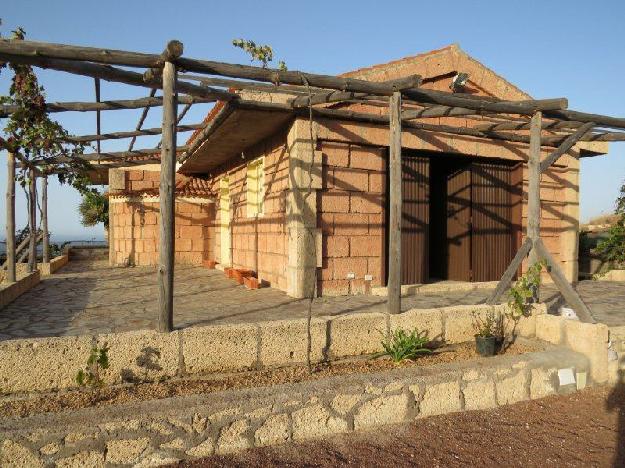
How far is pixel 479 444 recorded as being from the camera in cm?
344

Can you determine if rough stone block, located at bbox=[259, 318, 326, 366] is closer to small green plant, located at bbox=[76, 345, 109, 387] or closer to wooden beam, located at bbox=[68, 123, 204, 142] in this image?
small green plant, located at bbox=[76, 345, 109, 387]

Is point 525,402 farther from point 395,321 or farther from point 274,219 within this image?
point 274,219

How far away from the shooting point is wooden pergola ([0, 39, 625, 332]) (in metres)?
3.86

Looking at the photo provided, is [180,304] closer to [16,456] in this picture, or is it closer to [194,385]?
[194,385]

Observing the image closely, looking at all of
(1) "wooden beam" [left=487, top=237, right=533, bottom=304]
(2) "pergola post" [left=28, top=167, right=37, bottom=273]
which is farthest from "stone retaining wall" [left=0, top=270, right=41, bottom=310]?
(1) "wooden beam" [left=487, top=237, right=533, bottom=304]

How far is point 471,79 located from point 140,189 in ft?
31.1

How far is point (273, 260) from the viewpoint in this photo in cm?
788

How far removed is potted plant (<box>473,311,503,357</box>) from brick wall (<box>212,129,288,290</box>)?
3.29 meters

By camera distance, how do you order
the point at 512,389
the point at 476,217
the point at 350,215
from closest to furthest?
the point at 512,389 → the point at 350,215 → the point at 476,217

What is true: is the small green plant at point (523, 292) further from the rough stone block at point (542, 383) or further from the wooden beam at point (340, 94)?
the wooden beam at point (340, 94)

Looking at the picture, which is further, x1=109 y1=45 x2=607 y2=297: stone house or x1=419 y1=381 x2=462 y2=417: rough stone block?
x1=109 y1=45 x2=607 y2=297: stone house

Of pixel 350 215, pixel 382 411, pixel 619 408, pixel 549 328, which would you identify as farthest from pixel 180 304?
pixel 619 408

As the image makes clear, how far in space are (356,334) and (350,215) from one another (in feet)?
9.86

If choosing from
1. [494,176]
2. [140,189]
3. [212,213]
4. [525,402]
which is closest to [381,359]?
[525,402]
